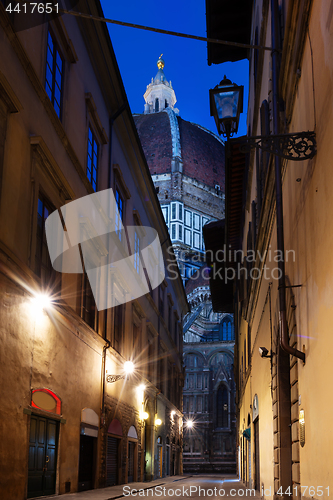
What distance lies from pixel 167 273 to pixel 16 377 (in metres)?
24.7

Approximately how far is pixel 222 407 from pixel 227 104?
188 feet

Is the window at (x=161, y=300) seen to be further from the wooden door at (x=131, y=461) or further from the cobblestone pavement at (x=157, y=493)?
the cobblestone pavement at (x=157, y=493)

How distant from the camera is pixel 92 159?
16.5 metres

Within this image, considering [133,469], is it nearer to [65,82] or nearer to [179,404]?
[65,82]

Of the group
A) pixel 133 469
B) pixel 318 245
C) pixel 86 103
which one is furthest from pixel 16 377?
pixel 133 469

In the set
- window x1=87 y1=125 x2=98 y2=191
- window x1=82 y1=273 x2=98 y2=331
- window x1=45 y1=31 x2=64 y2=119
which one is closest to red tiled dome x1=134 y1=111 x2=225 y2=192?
window x1=87 y1=125 x2=98 y2=191

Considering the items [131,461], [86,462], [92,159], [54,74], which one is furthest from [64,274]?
[131,461]

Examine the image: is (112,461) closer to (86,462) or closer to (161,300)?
(86,462)

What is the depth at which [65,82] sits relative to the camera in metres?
13.7

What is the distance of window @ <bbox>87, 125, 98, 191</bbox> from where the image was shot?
1617 centimetres

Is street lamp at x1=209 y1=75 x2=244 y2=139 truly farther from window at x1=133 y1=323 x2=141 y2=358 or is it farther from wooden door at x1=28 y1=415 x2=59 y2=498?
window at x1=133 y1=323 x2=141 y2=358

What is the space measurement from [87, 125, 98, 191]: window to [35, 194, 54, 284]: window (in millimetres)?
4269

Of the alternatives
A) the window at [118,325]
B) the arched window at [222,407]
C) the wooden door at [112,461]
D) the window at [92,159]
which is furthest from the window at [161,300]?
the arched window at [222,407]

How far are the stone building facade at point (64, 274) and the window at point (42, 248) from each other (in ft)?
0.14
